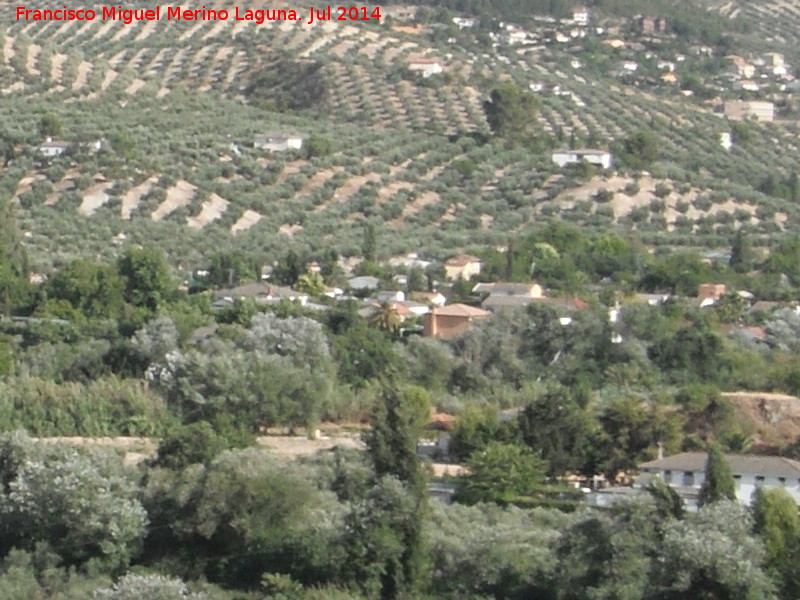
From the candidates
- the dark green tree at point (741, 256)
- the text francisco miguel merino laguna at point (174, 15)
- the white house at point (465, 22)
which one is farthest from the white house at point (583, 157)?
the white house at point (465, 22)

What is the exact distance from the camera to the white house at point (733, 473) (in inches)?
1204

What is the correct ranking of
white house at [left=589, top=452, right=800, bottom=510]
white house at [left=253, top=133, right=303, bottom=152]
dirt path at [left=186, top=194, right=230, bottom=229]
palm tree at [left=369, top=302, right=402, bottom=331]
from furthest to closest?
white house at [left=253, top=133, right=303, bottom=152], dirt path at [left=186, top=194, right=230, bottom=229], palm tree at [left=369, top=302, right=402, bottom=331], white house at [left=589, top=452, right=800, bottom=510]

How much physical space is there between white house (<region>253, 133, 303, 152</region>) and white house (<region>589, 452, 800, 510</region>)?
106ft

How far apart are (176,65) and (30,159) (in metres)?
20.6

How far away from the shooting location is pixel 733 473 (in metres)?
30.7

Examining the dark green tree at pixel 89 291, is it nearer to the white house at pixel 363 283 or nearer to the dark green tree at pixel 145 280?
the dark green tree at pixel 145 280

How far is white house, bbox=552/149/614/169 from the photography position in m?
63.5

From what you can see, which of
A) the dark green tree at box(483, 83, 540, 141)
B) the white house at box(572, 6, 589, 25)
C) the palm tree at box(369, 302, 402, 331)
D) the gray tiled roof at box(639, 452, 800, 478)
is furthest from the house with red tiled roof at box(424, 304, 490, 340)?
the white house at box(572, 6, 589, 25)

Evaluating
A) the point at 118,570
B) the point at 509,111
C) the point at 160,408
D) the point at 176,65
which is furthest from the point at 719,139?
the point at 118,570

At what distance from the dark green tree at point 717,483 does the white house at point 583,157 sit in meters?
36.4

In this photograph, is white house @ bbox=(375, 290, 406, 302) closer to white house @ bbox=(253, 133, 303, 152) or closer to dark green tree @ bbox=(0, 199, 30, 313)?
dark green tree @ bbox=(0, 199, 30, 313)

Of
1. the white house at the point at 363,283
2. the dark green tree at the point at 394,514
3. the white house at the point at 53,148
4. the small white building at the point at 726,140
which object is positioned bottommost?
the small white building at the point at 726,140

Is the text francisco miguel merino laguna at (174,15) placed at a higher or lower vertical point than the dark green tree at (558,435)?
lower

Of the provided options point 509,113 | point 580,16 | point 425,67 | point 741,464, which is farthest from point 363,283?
point 580,16
